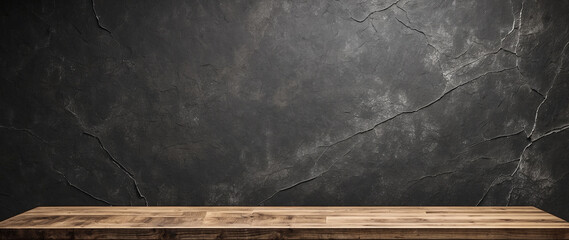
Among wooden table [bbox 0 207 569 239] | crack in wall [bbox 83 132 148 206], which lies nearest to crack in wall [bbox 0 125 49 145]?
crack in wall [bbox 83 132 148 206]

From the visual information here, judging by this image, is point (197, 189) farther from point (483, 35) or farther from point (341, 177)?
point (483, 35)

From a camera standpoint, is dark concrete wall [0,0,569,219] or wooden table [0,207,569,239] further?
dark concrete wall [0,0,569,219]

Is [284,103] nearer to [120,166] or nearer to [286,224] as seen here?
[286,224]

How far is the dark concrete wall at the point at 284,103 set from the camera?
262cm

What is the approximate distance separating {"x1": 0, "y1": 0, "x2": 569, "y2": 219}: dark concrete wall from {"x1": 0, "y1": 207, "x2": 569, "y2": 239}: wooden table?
20 centimetres

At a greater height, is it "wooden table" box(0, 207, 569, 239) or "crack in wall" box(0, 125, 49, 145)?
"crack in wall" box(0, 125, 49, 145)

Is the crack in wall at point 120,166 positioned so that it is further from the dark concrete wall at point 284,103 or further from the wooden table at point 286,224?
the wooden table at point 286,224

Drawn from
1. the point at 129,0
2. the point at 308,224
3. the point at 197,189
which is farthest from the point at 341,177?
the point at 129,0

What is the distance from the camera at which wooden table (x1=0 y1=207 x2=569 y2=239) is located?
84.6 inches

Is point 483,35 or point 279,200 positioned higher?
point 483,35

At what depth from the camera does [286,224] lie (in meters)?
2.22

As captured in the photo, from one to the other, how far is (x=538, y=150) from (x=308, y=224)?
1.20 meters

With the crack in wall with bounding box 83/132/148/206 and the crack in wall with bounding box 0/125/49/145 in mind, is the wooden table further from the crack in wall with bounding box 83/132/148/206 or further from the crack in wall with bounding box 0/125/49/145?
the crack in wall with bounding box 0/125/49/145

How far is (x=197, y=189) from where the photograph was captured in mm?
2656
